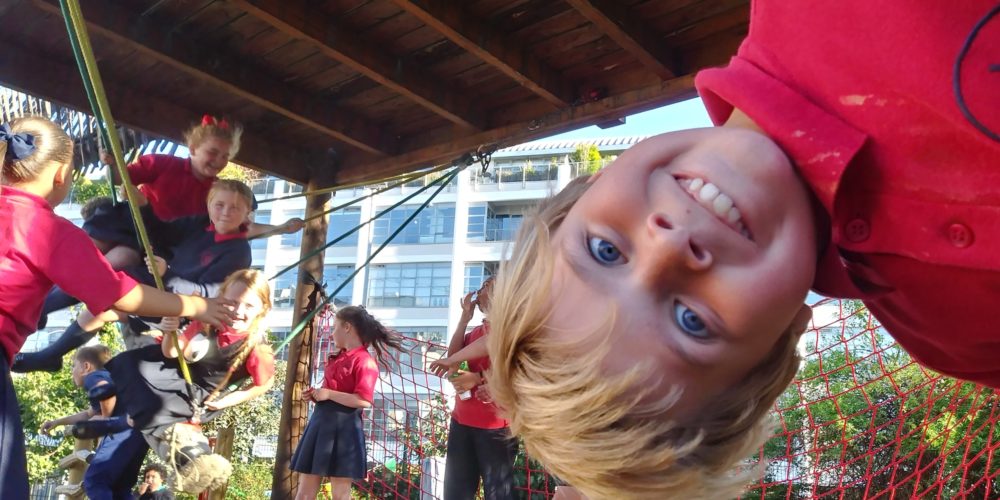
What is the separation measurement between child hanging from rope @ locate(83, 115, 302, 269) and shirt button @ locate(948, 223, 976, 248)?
115 inches

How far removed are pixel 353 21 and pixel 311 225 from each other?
4.68 feet

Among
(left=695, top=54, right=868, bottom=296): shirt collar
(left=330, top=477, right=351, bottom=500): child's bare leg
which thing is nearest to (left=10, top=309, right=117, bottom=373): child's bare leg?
(left=330, top=477, right=351, bottom=500): child's bare leg

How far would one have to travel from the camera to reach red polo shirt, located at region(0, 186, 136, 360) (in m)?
2.19

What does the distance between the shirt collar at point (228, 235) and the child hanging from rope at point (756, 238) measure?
2.77 metres

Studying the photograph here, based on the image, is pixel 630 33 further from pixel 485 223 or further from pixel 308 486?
pixel 485 223

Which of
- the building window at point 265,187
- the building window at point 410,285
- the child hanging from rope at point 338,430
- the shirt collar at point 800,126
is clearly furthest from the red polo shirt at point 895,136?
the building window at point 265,187

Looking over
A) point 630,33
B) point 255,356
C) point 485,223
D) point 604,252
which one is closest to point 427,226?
point 485,223

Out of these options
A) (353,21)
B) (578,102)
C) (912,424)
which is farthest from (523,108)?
(912,424)

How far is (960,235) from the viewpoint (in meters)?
0.85

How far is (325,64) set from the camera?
3795mm

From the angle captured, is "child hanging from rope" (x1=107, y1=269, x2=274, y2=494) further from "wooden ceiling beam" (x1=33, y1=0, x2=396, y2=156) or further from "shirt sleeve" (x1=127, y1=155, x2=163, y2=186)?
"wooden ceiling beam" (x1=33, y1=0, x2=396, y2=156)

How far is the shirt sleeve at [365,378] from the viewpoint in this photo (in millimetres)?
4168

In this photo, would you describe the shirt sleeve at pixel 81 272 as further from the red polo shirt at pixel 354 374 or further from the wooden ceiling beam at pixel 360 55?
the red polo shirt at pixel 354 374

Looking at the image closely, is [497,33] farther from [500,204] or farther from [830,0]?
[500,204]
